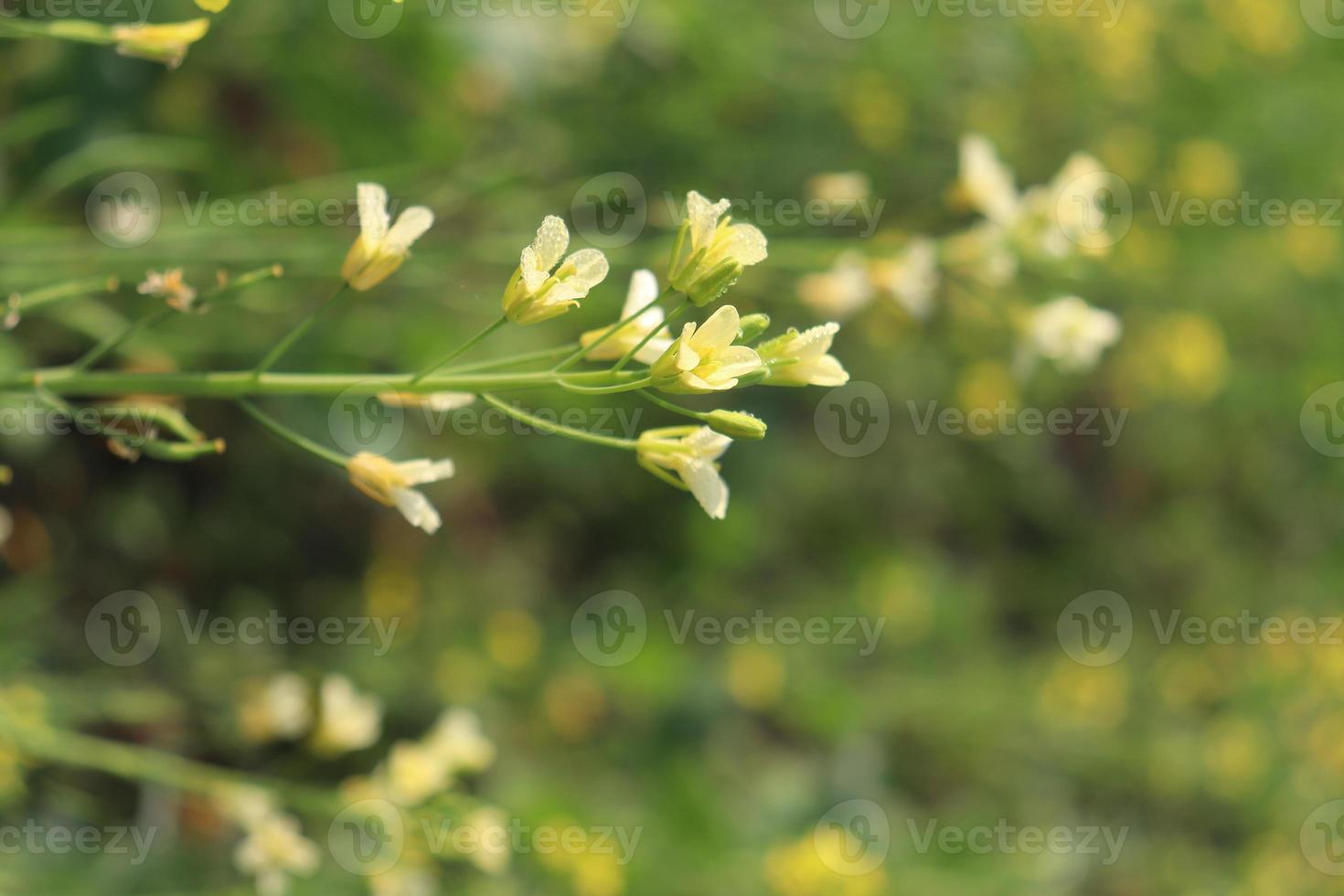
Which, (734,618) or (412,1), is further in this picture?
(734,618)

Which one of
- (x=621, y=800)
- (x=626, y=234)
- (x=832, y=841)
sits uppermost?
(x=626, y=234)

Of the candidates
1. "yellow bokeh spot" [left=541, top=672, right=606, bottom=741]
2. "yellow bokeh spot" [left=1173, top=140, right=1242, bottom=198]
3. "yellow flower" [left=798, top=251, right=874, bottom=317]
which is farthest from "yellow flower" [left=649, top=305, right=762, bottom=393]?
"yellow bokeh spot" [left=1173, top=140, right=1242, bottom=198]

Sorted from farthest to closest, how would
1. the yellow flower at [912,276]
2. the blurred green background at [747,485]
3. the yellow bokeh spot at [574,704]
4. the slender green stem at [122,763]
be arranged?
the yellow bokeh spot at [574,704] < the blurred green background at [747,485] < the yellow flower at [912,276] < the slender green stem at [122,763]

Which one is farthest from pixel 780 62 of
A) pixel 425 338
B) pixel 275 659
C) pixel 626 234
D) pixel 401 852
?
pixel 401 852

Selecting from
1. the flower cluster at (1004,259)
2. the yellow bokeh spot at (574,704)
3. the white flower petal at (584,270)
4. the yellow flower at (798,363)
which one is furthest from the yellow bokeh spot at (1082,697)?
the white flower petal at (584,270)

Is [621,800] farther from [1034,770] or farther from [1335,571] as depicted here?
[1335,571]

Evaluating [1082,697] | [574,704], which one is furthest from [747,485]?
[1082,697]

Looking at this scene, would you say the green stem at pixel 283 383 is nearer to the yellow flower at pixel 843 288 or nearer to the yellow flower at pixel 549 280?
the yellow flower at pixel 549 280
